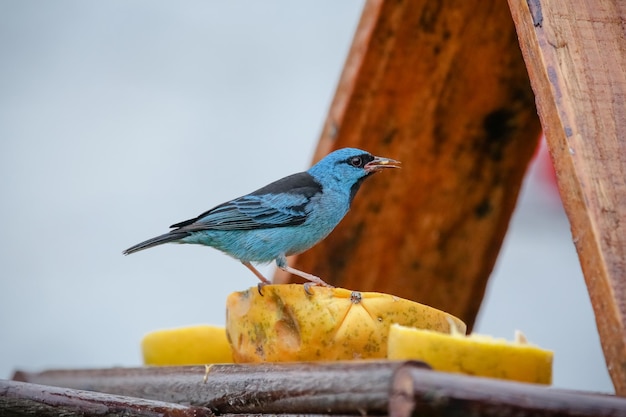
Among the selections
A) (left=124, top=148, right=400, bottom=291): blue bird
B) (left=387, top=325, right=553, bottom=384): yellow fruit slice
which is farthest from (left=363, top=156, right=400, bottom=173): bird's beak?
(left=387, top=325, right=553, bottom=384): yellow fruit slice

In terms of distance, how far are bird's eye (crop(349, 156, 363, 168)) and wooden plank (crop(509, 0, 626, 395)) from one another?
49.1 inches

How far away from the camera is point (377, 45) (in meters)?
3.58

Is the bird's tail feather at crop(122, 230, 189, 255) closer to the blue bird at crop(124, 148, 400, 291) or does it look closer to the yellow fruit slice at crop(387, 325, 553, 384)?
the blue bird at crop(124, 148, 400, 291)

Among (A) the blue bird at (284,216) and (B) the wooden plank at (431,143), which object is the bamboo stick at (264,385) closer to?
(A) the blue bird at (284,216)

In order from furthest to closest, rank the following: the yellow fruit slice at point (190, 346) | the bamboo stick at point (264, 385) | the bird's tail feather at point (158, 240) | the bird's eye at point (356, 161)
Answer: the bird's eye at point (356, 161) → the bird's tail feather at point (158, 240) → the yellow fruit slice at point (190, 346) → the bamboo stick at point (264, 385)

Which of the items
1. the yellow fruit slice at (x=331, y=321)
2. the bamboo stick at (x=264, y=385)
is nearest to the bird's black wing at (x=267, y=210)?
the bamboo stick at (x=264, y=385)

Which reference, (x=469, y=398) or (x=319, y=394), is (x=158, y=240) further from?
(x=469, y=398)

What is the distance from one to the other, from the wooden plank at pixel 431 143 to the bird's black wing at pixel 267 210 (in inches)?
10.6

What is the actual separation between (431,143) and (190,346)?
4.73 feet

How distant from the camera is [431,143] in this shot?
3955 millimetres

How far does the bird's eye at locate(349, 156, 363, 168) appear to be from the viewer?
366 centimetres

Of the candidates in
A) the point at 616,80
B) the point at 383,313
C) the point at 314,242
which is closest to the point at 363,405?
the point at 383,313

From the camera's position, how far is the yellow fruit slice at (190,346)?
3064 mm

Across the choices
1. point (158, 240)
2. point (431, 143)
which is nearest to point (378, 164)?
point (431, 143)
